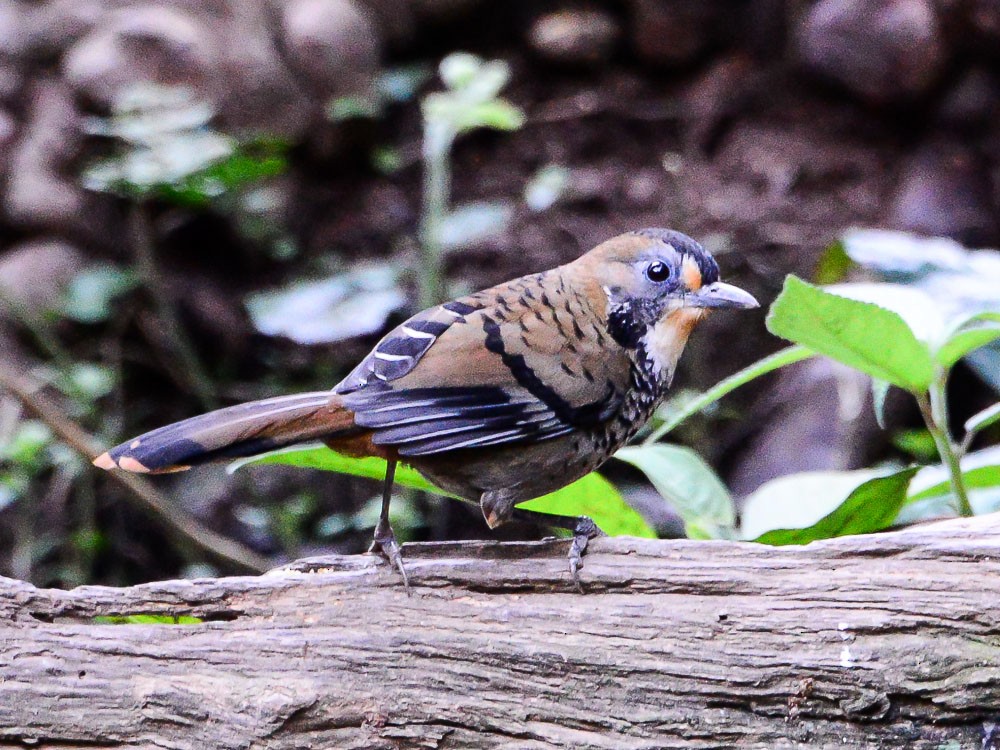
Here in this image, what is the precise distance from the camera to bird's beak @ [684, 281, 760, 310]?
232 centimetres

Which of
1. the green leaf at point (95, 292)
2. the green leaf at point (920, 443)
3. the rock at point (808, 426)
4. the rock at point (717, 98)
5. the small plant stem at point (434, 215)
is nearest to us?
the green leaf at point (920, 443)

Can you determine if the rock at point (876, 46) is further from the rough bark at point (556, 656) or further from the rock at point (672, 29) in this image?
the rough bark at point (556, 656)

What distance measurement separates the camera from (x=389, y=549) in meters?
2.08

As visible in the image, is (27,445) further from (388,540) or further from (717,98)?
(717,98)

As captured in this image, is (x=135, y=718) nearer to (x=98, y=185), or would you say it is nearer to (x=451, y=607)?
(x=451, y=607)

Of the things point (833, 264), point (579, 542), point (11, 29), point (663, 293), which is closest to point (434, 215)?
point (833, 264)

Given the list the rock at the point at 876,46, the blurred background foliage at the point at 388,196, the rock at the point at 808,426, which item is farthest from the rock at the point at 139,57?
the rock at the point at 808,426

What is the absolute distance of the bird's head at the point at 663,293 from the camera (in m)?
2.31

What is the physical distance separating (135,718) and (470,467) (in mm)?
725

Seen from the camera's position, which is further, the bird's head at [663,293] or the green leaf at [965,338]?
the bird's head at [663,293]

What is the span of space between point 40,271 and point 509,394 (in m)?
3.57

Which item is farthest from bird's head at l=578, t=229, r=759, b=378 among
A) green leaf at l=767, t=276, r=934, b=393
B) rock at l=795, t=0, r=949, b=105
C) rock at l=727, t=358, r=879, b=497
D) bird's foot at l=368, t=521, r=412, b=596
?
rock at l=795, t=0, r=949, b=105

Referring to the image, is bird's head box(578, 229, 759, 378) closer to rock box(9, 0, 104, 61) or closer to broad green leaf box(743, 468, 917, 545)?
broad green leaf box(743, 468, 917, 545)

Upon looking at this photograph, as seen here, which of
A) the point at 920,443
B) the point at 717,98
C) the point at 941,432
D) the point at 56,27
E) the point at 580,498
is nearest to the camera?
the point at 941,432
